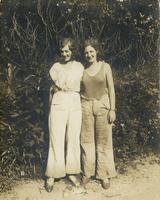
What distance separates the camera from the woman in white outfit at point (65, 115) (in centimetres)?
482

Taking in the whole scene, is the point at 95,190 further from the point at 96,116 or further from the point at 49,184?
the point at 96,116

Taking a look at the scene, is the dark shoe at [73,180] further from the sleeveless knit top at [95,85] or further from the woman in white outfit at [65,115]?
the sleeveless knit top at [95,85]

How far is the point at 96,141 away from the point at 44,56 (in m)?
1.19

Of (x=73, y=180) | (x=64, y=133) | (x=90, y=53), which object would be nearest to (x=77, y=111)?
(x=64, y=133)

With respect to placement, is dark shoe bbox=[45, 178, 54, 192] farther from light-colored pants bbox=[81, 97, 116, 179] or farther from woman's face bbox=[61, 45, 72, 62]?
woman's face bbox=[61, 45, 72, 62]

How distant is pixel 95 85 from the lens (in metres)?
4.89

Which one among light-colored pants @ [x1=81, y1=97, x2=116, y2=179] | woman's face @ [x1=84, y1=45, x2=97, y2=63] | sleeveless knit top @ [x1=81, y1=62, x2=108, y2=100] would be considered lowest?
light-colored pants @ [x1=81, y1=97, x2=116, y2=179]

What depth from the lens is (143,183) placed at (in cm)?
516

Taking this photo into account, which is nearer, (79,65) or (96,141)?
(79,65)

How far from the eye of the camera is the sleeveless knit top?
191 inches

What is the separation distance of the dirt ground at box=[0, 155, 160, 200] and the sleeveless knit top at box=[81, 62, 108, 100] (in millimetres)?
1029

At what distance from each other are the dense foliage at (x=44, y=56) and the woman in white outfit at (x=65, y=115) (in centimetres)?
33

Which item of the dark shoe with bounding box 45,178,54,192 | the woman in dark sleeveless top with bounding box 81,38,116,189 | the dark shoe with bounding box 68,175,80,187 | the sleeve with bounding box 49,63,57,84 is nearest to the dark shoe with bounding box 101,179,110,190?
the woman in dark sleeveless top with bounding box 81,38,116,189

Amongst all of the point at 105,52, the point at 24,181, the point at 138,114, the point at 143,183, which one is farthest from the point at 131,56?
the point at 24,181
